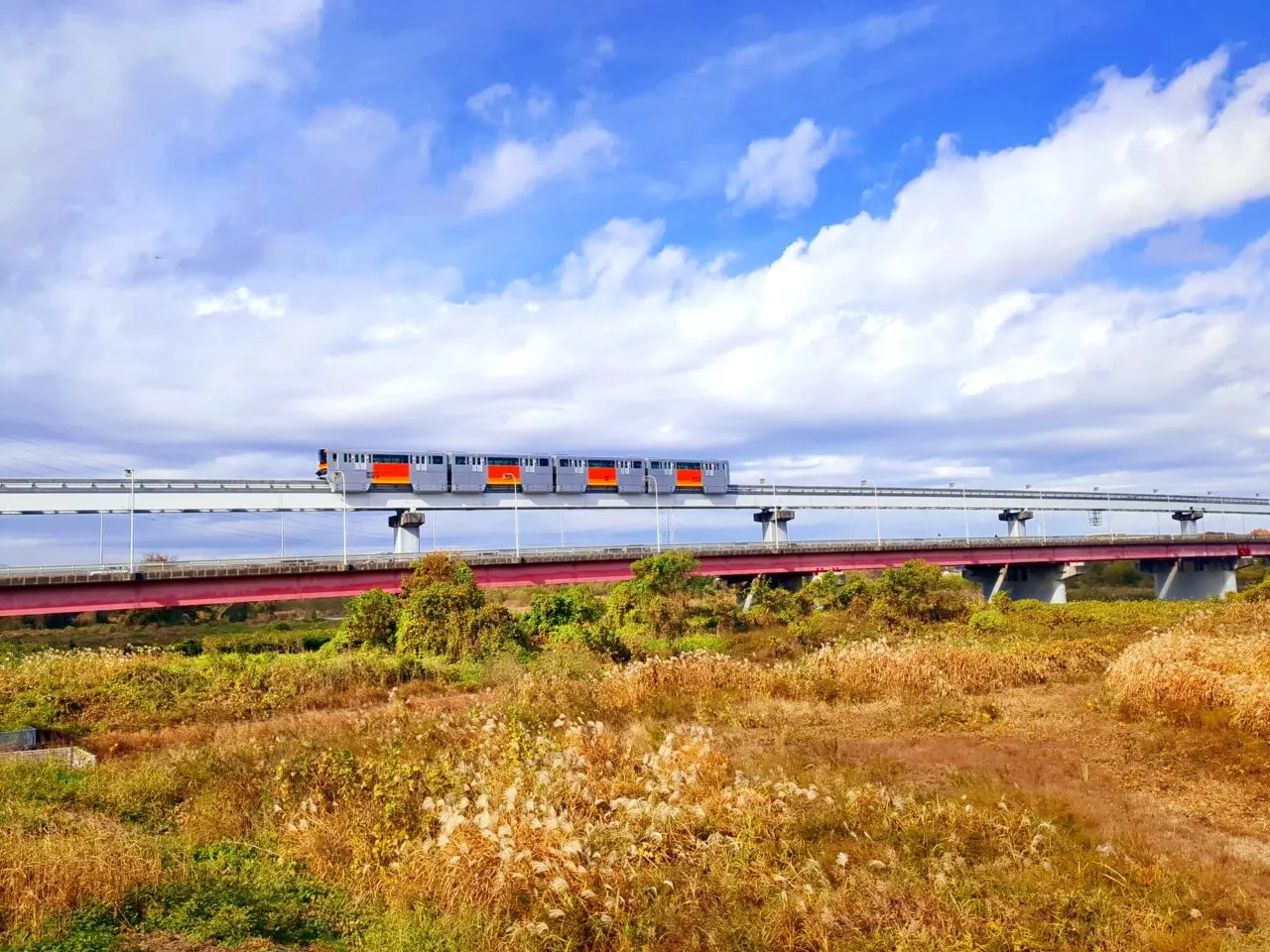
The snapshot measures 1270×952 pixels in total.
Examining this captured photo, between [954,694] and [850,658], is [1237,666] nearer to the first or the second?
[954,694]

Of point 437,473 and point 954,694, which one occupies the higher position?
point 437,473

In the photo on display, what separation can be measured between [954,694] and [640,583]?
21840 mm

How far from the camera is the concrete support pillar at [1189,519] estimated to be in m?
91.6

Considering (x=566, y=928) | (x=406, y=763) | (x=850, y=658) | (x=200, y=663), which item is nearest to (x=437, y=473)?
(x=200, y=663)

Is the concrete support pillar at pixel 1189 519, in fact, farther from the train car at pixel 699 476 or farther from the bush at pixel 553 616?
the bush at pixel 553 616

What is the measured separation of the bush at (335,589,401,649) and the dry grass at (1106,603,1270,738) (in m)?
22.2

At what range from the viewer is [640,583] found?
37.4 meters

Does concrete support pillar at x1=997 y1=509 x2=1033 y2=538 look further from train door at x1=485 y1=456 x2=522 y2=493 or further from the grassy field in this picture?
the grassy field

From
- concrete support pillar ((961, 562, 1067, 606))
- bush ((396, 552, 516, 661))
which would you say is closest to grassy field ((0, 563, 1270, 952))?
bush ((396, 552, 516, 661))

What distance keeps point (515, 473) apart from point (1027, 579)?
147ft

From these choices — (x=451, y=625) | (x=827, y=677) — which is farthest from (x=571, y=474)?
(x=827, y=677)

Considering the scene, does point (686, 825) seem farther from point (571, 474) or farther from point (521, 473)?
point (571, 474)

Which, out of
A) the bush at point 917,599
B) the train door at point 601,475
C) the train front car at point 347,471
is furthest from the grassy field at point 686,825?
the train door at point 601,475

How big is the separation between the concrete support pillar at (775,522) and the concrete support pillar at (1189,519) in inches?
2227
